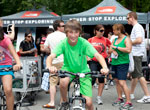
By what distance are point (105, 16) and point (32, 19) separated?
350 centimetres

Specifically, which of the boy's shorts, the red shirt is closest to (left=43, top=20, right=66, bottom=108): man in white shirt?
the red shirt

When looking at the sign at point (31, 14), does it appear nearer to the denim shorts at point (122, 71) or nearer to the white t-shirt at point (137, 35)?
the white t-shirt at point (137, 35)

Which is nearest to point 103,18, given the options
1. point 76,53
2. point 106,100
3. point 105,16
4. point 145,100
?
point 105,16

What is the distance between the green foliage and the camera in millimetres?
17828

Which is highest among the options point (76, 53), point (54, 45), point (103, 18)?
point (103, 18)

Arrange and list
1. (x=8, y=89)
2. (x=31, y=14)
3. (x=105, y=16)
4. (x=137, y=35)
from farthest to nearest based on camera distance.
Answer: (x=31, y=14), (x=105, y=16), (x=137, y=35), (x=8, y=89)

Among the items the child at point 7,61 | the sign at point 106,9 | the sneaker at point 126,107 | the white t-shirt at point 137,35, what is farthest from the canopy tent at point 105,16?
the child at point 7,61

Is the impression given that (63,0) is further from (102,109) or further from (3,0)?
(102,109)

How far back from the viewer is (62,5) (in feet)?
66.0

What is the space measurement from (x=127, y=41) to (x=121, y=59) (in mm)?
434

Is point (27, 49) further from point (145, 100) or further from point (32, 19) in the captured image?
point (32, 19)

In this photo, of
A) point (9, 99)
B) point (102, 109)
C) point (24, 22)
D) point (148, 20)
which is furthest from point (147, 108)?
point (24, 22)

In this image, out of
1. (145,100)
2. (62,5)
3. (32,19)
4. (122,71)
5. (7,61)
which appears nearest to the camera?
(7,61)

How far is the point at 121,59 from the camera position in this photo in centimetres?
729
